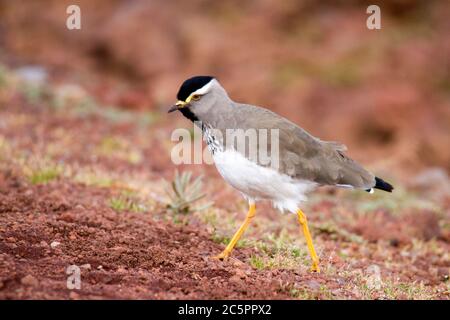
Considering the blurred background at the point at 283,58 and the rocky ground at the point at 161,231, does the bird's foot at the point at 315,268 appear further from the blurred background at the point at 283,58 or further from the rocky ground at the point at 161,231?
the blurred background at the point at 283,58

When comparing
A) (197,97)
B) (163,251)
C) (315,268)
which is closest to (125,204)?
(163,251)

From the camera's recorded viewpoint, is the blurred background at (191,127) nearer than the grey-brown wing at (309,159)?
Yes

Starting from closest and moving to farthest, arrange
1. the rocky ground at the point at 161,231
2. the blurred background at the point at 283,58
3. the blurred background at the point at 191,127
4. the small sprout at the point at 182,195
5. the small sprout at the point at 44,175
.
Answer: the rocky ground at the point at 161,231 < the blurred background at the point at 191,127 < the small sprout at the point at 182,195 < the small sprout at the point at 44,175 < the blurred background at the point at 283,58

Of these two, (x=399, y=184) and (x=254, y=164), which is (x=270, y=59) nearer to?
(x=399, y=184)

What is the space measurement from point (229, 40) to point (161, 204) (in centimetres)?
1314

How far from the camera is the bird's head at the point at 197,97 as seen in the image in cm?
701

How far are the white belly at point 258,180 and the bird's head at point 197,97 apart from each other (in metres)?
0.59

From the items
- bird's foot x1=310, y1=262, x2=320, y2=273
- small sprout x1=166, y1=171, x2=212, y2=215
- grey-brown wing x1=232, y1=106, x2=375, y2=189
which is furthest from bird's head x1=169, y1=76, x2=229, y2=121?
bird's foot x1=310, y1=262, x2=320, y2=273

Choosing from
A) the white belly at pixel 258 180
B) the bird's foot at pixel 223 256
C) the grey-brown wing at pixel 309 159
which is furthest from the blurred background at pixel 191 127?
the grey-brown wing at pixel 309 159

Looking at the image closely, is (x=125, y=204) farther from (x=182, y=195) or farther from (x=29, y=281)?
(x=29, y=281)

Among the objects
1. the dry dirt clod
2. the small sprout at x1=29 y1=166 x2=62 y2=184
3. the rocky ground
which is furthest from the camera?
the small sprout at x1=29 y1=166 x2=62 y2=184

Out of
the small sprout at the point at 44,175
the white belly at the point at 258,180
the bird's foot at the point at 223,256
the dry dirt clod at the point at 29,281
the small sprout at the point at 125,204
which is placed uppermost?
the white belly at the point at 258,180

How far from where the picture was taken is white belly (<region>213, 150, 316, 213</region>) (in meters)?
6.57

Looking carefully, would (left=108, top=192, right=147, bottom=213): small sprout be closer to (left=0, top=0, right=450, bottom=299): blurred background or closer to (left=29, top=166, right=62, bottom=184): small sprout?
(left=0, top=0, right=450, bottom=299): blurred background
